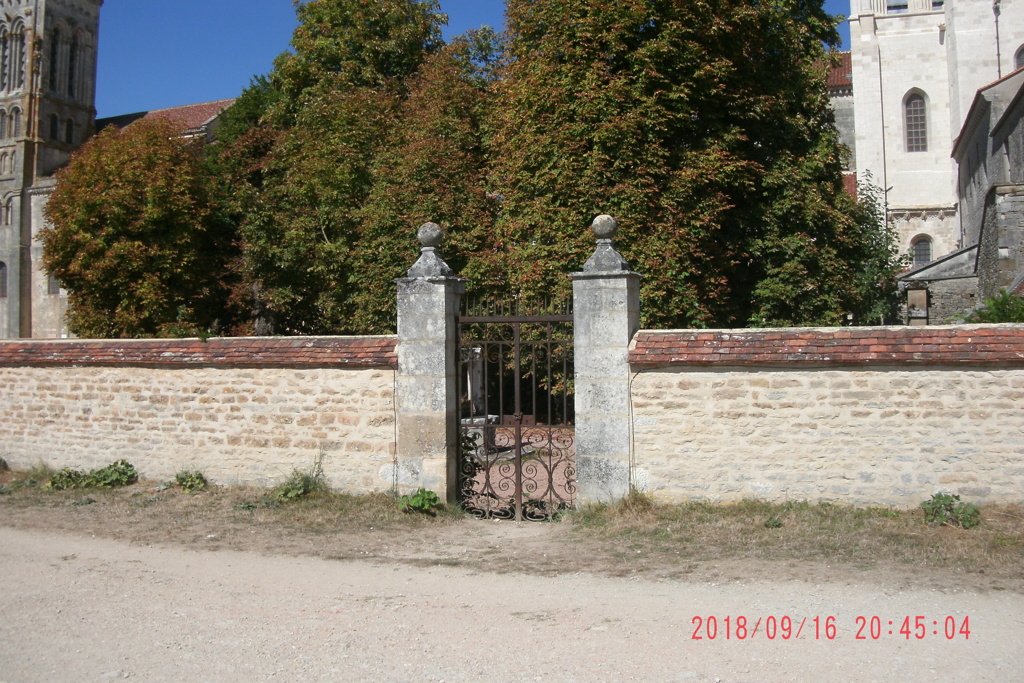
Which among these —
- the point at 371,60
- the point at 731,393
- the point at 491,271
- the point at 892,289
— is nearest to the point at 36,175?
the point at 371,60

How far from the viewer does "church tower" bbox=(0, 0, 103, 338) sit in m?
40.3

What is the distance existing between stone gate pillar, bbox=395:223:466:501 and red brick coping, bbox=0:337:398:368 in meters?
0.26

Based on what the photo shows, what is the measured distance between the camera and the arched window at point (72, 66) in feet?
145

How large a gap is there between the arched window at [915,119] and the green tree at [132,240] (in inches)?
1103

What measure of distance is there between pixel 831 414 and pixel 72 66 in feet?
161

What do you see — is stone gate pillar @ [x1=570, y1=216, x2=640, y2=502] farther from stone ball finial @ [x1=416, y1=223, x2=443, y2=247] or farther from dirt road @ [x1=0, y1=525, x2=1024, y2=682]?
dirt road @ [x1=0, y1=525, x2=1024, y2=682]

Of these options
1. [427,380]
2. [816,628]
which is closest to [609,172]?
[427,380]

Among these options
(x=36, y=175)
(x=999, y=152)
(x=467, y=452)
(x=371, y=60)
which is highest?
(x=36, y=175)

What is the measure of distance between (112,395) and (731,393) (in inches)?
287

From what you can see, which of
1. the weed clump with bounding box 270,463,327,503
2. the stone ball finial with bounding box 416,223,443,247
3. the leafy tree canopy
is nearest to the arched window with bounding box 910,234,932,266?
the leafy tree canopy

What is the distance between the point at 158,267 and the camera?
20.2m

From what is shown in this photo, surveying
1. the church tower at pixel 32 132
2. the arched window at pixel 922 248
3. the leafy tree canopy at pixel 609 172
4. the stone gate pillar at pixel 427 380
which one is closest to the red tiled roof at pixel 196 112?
the church tower at pixel 32 132

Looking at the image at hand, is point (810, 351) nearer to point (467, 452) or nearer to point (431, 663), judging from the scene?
point (467, 452)

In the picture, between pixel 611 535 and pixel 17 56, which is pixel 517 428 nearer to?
pixel 611 535
